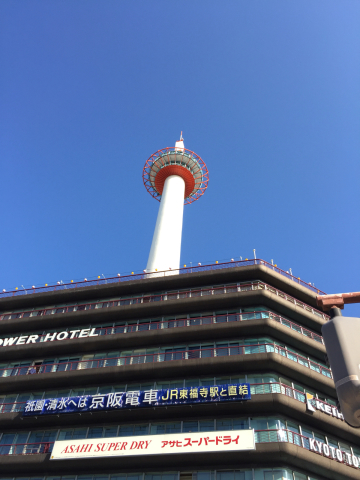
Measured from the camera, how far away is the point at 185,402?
31.0 meters

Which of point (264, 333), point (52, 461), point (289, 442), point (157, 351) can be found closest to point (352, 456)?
point (289, 442)

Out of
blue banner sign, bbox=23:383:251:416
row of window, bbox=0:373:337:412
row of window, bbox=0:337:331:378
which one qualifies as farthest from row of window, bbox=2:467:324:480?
row of window, bbox=0:337:331:378

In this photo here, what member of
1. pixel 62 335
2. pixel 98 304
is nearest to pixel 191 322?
pixel 98 304

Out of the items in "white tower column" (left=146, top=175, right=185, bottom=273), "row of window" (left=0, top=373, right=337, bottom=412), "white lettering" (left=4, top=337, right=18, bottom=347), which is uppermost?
"white tower column" (left=146, top=175, right=185, bottom=273)

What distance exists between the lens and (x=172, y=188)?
66438mm

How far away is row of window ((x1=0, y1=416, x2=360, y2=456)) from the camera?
3001 cm

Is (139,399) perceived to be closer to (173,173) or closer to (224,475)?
(224,475)

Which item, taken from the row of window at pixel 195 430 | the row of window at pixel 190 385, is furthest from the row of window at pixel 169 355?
the row of window at pixel 195 430

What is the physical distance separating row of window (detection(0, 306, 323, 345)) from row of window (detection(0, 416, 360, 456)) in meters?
8.47

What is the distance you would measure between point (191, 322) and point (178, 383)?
19.1 ft

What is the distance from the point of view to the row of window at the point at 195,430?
30.0m

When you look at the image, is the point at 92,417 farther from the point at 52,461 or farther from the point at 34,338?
the point at 34,338

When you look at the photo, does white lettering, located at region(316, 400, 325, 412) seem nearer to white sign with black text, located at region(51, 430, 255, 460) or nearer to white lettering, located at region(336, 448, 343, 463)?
white lettering, located at region(336, 448, 343, 463)

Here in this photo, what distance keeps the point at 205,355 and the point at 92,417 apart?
10.5 metres
